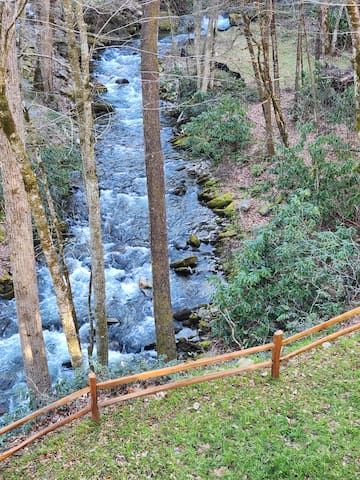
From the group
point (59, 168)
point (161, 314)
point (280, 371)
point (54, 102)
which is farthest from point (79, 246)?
point (280, 371)

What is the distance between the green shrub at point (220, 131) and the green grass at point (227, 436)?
10.8 metres

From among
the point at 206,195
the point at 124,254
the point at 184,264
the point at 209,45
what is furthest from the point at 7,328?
the point at 209,45

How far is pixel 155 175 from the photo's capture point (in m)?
7.08

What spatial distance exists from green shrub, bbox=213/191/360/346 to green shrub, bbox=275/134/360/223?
4.61 ft

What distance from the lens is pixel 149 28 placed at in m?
6.64

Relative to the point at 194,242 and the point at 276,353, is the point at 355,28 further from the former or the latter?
the point at 194,242

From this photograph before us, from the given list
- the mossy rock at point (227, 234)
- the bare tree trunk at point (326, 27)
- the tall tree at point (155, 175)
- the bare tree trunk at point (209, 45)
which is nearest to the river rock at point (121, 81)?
the bare tree trunk at point (209, 45)

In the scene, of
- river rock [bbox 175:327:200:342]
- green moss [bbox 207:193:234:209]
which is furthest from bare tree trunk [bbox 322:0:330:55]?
river rock [bbox 175:327:200:342]

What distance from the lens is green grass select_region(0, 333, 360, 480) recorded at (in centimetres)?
432

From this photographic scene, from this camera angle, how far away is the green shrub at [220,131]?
1496 centimetres

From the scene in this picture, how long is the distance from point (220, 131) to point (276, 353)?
11.3 metres

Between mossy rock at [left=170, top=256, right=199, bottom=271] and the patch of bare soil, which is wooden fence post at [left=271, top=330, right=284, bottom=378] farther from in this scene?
the patch of bare soil

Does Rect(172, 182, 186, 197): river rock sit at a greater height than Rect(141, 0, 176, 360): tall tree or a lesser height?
lesser

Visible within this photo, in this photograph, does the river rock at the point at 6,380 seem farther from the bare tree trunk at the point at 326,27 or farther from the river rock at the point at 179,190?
the bare tree trunk at the point at 326,27
